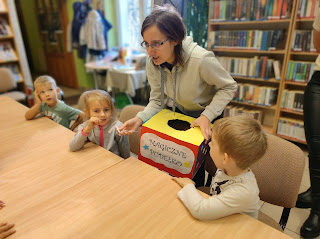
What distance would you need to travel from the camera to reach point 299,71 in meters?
→ 2.58

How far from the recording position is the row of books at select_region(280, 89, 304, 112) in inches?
104

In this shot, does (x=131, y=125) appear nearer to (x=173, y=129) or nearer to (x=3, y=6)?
(x=173, y=129)

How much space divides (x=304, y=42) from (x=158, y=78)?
2004 mm

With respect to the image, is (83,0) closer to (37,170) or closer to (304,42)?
(304,42)

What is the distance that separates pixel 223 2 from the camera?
9.49 feet

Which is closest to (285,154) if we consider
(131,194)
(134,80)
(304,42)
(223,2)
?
(131,194)

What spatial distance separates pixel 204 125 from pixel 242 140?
11.2 inches

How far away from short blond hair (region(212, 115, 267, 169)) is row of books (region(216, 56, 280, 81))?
89.0 inches

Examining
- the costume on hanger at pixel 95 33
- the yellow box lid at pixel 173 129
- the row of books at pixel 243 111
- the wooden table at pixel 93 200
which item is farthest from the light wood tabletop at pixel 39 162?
the costume on hanger at pixel 95 33

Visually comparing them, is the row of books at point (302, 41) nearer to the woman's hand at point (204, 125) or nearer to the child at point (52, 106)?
the woman's hand at point (204, 125)

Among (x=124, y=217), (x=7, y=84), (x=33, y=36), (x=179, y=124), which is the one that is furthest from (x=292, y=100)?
(x=33, y=36)

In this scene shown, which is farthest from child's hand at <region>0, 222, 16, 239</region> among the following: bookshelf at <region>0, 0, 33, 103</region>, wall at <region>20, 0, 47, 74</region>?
wall at <region>20, 0, 47, 74</region>

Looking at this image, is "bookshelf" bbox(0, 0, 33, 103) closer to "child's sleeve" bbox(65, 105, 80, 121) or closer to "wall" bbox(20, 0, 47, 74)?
"child's sleeve" bbox(65, 105, 80, 121)

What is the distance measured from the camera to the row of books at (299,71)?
251 cm
